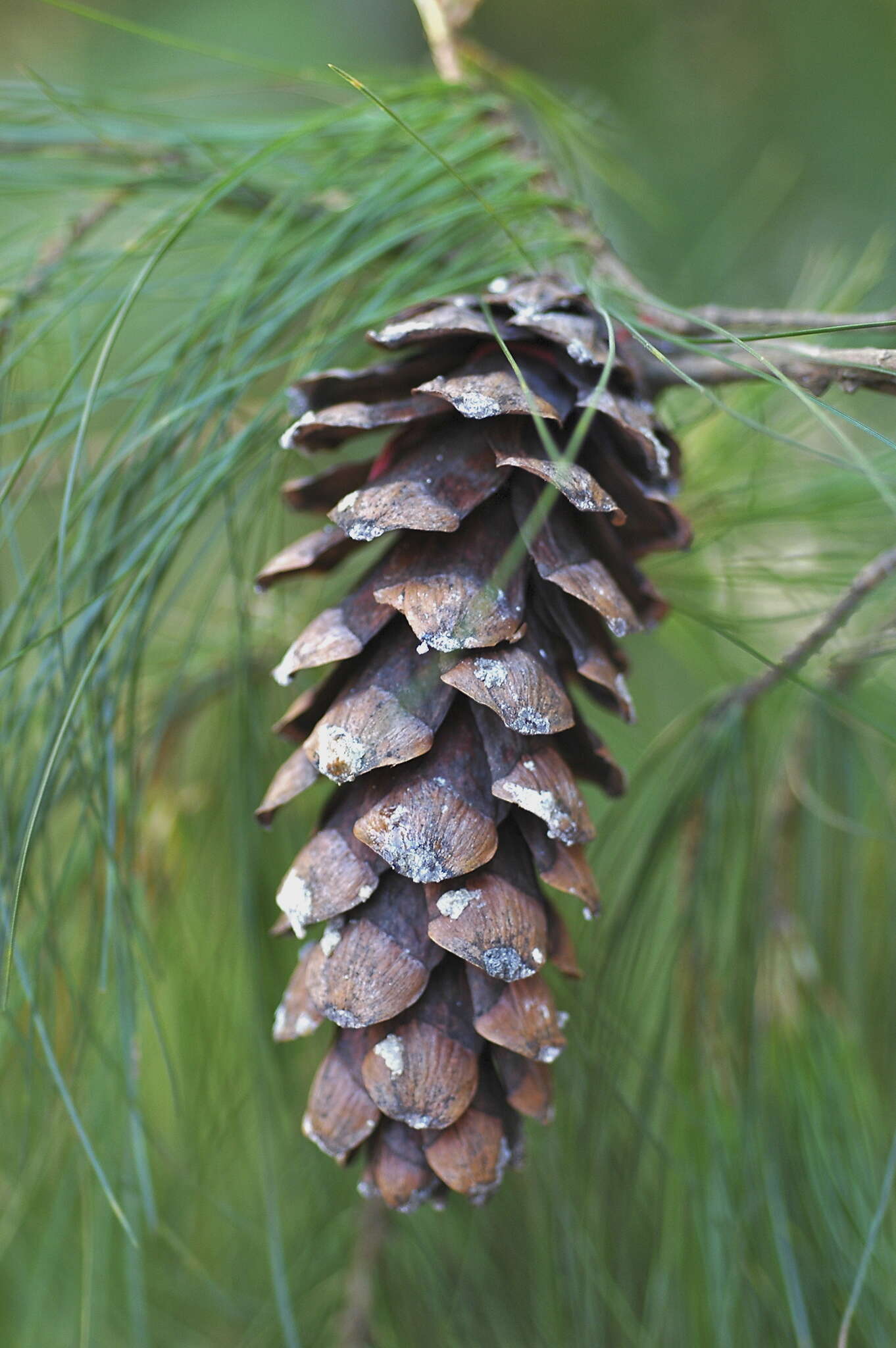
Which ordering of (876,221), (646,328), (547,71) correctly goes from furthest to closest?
1. (547,71)
2. (876,221)
3. (646,328)

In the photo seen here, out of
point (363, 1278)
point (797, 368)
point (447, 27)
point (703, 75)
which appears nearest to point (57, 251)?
point (447, 27)

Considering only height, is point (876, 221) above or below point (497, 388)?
above

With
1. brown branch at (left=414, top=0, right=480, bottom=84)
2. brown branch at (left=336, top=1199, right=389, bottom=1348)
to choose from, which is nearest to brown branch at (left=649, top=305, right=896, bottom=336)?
brown branch at (left=414, top=0, right=480, bottom=84)

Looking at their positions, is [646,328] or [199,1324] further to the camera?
[199,1324]

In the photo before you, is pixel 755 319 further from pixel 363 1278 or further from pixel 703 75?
pixel 703 75

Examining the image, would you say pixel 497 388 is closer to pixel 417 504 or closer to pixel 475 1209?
pixel 417 504

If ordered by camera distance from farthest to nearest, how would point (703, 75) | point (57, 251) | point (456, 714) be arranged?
point (703, 75), point (57, 251), point (456, 714)

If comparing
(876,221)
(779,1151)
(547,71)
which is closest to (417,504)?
(779,1151)
